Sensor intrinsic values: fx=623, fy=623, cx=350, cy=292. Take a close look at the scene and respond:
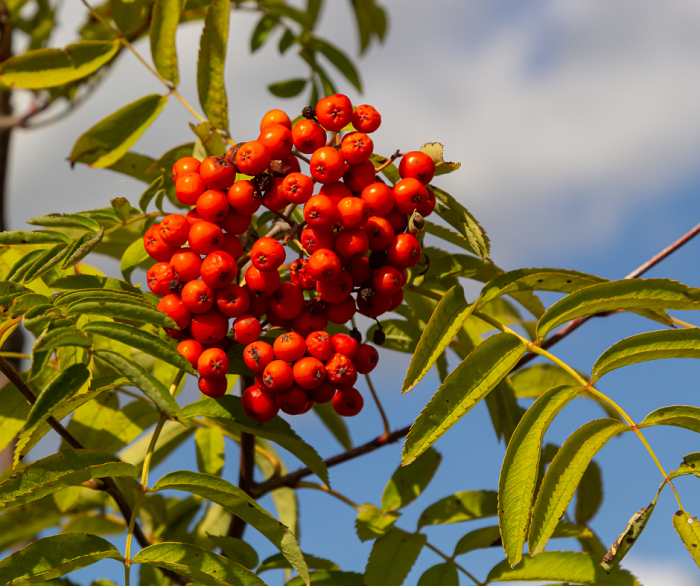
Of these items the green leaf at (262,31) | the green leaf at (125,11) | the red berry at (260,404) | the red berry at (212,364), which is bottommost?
the red berry at (260,404)

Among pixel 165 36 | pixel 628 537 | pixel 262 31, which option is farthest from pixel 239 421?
pixel 262 31

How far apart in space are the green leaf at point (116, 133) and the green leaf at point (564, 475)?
1.65 metres

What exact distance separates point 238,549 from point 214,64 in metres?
1.50

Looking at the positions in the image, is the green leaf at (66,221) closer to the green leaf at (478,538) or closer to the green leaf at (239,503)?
the green leaf at (239,503)

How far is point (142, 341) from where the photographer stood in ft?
3.90

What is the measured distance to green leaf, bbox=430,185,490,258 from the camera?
1566 mm

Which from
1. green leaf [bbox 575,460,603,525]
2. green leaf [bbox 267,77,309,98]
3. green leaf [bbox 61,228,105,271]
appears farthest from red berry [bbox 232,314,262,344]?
green leaf [bbox 267,77,309,98]

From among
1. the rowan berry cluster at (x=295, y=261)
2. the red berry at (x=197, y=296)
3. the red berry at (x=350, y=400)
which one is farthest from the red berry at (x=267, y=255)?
the red berry at (x=350, y=400)

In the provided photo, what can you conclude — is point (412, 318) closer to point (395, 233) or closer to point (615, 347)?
point (395, 233)

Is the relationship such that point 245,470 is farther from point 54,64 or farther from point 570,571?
point 54,64

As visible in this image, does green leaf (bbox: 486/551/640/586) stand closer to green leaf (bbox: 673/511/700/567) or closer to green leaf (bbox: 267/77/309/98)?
green leaf (bbox: 673/511/700/567)

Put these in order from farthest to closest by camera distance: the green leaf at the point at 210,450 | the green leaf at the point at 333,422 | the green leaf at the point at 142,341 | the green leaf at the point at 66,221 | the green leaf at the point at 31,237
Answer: the green leaf at the point at 333,422 → the green leaf at the point at 210,450 → the green leaf at the point at 66,221 → the green leaf at the point at 31,237 → the green leaf at the point at 142,341

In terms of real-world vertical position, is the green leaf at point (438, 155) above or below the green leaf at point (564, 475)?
above

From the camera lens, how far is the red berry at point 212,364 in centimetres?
145
